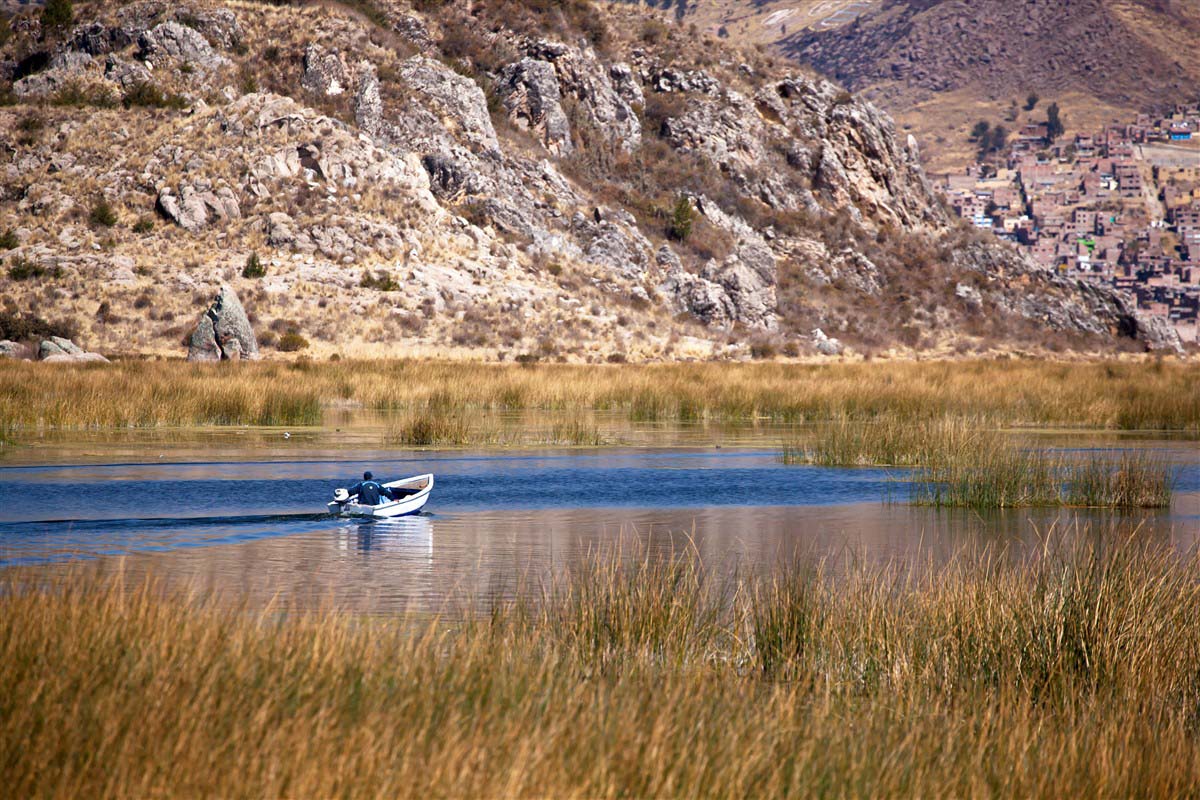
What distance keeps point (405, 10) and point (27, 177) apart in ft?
100

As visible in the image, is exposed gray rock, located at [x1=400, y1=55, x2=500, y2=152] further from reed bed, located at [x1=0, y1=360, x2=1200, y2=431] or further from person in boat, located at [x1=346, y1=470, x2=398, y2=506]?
person in boat, located at [x1=346, y1=470, x2=398, y2=506]

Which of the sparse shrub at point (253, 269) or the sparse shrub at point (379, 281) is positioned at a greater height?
the sparse shrub at point (253, 269)

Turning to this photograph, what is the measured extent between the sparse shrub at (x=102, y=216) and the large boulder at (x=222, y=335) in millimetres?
16157

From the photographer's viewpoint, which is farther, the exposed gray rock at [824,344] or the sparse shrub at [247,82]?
the exposed gray rock at [824,344]

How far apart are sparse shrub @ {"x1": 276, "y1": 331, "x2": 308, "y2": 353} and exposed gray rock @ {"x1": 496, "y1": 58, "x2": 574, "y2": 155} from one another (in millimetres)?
32376

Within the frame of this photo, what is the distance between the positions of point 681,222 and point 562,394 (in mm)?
43692

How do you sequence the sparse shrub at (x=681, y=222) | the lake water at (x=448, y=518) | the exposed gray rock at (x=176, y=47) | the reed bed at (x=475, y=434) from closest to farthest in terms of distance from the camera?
the lake water at (x=448, y=518), the reed bed at (x=475, y=434), the exposed gray rock at (x=176, y=47), the sparse shrub at (x=681, y=222)

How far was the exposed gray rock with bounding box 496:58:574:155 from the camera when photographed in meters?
83.9

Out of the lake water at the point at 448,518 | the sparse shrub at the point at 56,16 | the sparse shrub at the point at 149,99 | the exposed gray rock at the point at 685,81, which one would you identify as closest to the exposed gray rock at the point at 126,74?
the sparse shrub at the point at 149,99

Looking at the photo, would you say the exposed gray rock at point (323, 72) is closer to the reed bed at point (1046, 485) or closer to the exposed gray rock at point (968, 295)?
the exposed gray rock at point (968, 295)

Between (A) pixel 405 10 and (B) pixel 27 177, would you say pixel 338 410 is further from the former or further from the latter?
(A) pixel 405 10

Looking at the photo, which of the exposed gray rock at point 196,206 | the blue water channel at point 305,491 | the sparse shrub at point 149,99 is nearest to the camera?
the blue water channel at point 305,491

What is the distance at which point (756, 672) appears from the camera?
880 cm

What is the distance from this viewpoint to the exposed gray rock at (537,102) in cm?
8394
